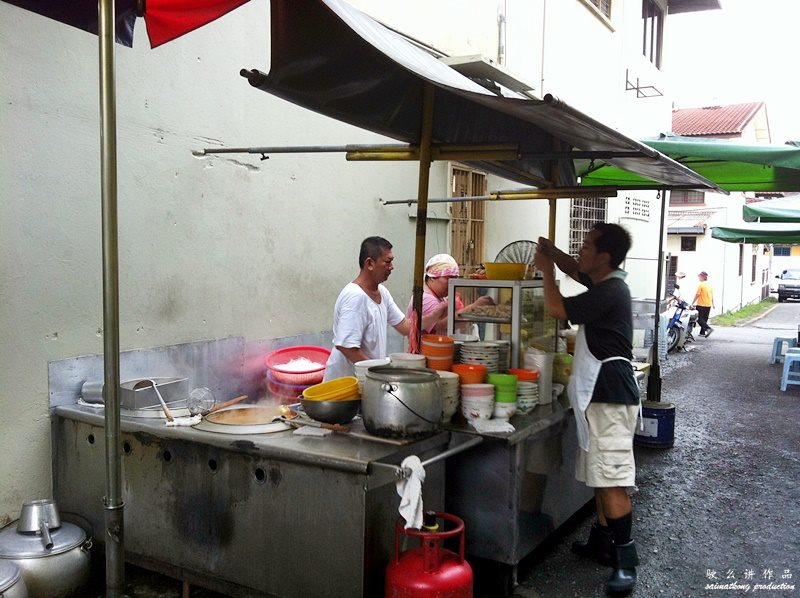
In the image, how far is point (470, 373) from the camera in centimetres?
379

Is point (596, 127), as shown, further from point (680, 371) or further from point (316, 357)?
point (680, 371)

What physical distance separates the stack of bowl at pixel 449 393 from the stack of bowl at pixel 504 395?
22cm

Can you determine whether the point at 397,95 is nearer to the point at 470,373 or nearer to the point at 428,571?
the point at 470,373

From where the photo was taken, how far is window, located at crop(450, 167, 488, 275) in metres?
7.98

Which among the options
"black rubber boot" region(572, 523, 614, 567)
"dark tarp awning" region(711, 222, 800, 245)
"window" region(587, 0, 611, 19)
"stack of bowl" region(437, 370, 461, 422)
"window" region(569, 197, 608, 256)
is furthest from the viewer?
"dark tarp awning" region(711, 222, 800, 245)

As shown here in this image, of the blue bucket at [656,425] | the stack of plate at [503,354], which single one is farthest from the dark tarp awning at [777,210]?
Result: the stack of plate at [503,354]

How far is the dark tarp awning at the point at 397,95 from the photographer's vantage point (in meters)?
2.85

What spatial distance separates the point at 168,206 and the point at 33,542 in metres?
2.16

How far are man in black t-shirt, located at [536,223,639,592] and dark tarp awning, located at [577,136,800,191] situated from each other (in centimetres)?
182

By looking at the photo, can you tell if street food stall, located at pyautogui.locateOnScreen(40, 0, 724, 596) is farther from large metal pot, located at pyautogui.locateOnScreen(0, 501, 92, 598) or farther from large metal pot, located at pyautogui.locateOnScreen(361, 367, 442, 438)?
large metal pot, located at pyautogui.locateOnScreen(0, 501, 92, 598)

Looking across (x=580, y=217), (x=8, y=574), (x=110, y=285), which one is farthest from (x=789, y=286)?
(x=110, y=285)

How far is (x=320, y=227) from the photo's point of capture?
596cm

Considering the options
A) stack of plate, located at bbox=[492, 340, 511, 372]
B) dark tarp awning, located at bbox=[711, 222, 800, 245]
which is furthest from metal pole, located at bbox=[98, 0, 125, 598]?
dark tarp awning, located at bbox=[711, 222, 800, 245]

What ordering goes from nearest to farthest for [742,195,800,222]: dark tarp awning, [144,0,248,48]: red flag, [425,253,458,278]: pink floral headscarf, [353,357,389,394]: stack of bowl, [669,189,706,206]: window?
1. [144,0,248,48]: red flag
2. [353,357,389,394]: stack of bowl
3. [425,253,458,278]: pink floral headscarf
4. [742,195,800,222]: dark tarp awning
5. [669,189,706,206]: window
